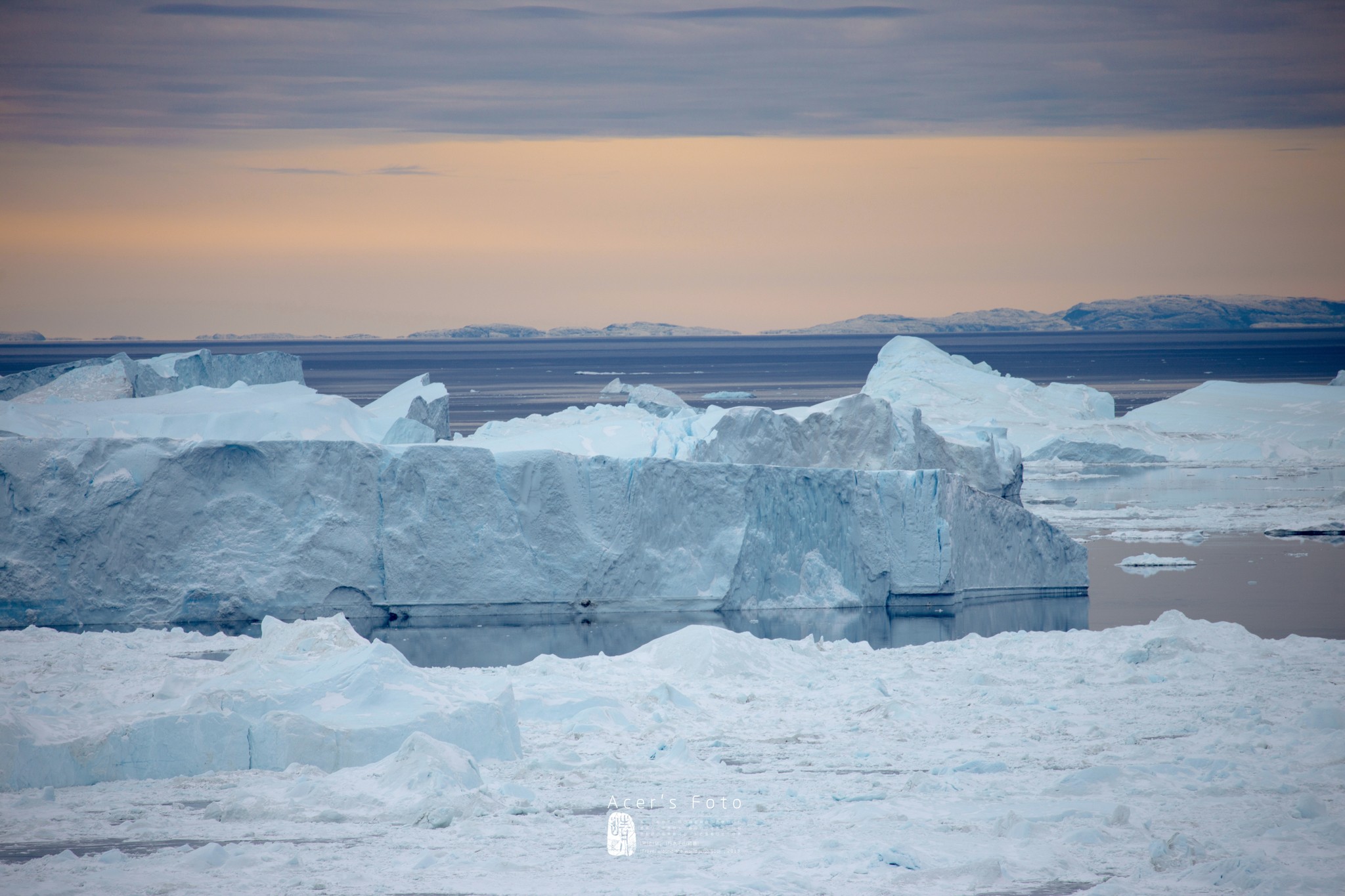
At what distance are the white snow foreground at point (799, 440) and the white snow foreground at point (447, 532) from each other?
4.85 ft

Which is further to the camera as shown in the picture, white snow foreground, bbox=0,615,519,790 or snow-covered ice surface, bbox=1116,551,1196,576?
snow-covered ice surface, bbox=1116,551,1196,576

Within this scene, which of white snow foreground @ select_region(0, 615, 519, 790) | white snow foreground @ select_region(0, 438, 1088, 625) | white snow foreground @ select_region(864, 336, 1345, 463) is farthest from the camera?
white snow foreground @ select_region(864, 336, 1345, 463)

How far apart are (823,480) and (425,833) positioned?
26.0 feet

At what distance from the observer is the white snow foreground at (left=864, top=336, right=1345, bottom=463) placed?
27.1 metres

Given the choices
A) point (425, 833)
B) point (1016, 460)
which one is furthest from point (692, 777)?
point (1016, 460)

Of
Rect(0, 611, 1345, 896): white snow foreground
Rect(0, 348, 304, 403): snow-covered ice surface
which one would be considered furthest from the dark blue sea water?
Rect(0, 611, 1345, 896): white snow foreground

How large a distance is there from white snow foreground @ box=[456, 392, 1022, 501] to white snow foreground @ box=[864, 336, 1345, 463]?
30.6ft

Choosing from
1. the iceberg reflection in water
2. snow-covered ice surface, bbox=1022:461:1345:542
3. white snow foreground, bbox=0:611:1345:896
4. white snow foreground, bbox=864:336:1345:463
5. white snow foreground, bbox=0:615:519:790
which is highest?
white snow foreground, bbox=864:336:1345:463

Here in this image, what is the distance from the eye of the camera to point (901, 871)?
16.6ft

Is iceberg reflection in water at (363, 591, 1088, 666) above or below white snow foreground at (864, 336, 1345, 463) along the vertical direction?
below

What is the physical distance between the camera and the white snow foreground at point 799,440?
14.6 meters

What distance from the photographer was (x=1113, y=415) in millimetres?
31578

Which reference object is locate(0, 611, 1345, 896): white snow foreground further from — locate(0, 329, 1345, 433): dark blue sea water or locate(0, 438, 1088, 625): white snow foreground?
locate(0, 329, 1345, 433): dark blue sea water

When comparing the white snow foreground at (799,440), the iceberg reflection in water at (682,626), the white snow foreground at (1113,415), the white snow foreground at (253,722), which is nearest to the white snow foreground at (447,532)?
the iceberg reflection in water at (682,626)
